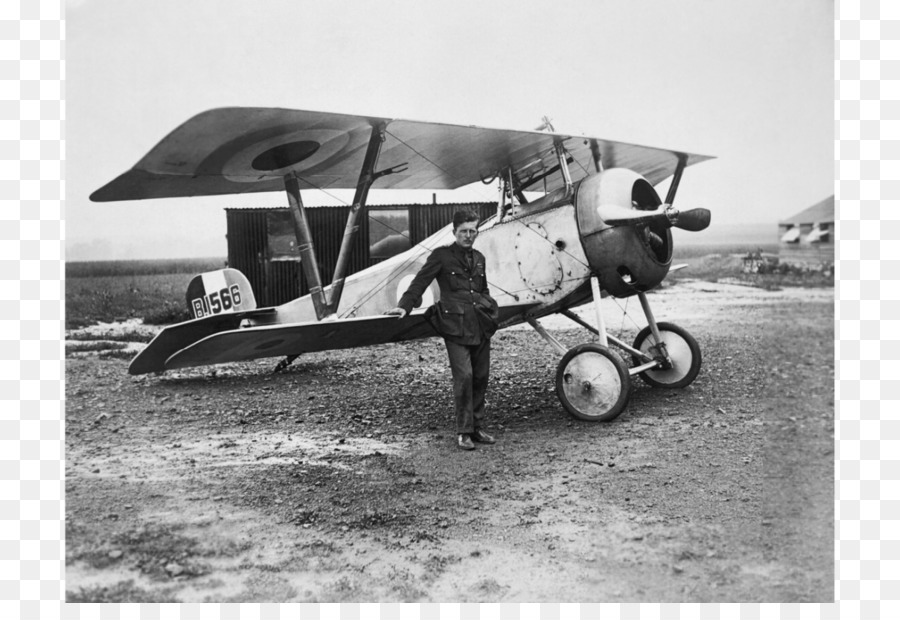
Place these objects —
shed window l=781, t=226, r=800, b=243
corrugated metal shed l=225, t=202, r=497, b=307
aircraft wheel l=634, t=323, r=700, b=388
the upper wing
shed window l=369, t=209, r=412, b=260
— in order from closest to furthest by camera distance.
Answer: shed window l=781, t=226, r=800, b=243, the upper wing, aircraft wheel l=634, t=323, r=700, b=388, corrugated metal shed l=225, t=202, r=497, b=307, shed window l=369, t=209, r=412, b=260

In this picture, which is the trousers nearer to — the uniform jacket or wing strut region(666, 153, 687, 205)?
the uniform jacket

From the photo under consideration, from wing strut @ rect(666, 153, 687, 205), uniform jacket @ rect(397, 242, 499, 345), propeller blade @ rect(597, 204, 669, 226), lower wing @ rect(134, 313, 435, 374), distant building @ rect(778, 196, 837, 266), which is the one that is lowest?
lower wing @ rect(134, 313, 435, 374)

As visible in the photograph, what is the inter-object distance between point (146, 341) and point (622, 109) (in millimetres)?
3971

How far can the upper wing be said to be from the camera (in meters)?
3.57

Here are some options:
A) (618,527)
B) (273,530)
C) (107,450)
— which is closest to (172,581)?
(273,530)

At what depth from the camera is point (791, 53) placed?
341cm

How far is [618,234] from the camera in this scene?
15.0 ft

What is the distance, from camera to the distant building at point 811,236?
3219mm

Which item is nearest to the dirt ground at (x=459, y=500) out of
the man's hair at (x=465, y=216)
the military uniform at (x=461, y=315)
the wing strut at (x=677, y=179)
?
the military uniform at (x=461, y=315)

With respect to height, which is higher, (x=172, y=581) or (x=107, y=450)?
(x=107, y=450)

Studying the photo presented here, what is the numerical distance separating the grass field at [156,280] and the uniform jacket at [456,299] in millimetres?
1661

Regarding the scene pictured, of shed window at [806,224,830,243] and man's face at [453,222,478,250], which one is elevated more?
man's face at [453,222,478,250]

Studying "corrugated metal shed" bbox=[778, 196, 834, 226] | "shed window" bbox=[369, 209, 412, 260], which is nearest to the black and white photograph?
"corrugated metal shed" bbox=[778, 196, 834, 226]

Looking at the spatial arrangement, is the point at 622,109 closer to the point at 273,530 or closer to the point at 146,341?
the point at 273,530
